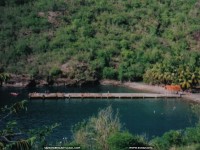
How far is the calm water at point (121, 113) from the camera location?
8838cm

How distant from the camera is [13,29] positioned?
163500mm

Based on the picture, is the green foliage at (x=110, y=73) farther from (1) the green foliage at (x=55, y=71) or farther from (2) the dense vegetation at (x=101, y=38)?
(1) the green foliage at (x=55, y=71)

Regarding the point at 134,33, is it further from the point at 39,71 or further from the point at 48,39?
the point at 39,71

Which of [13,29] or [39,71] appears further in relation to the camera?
[13,29]

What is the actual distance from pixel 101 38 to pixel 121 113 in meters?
66.0

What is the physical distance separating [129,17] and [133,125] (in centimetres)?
8920

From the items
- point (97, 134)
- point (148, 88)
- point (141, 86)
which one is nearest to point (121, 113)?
point (148, 88)

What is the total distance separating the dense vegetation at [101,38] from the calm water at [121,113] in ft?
60.7

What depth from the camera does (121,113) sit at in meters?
100

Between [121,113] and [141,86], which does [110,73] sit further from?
[121,113]

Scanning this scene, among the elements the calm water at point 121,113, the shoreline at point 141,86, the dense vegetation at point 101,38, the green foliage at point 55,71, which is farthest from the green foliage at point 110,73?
the calm water at point 121,113

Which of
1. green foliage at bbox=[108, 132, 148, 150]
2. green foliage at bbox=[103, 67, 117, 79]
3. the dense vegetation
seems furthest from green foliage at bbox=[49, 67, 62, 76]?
green foliage at bbox=[108, 132, 148, 150]

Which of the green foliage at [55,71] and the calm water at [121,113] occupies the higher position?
the green foliage at [55,71]

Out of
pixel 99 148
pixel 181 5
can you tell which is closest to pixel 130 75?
pixel 181 5
